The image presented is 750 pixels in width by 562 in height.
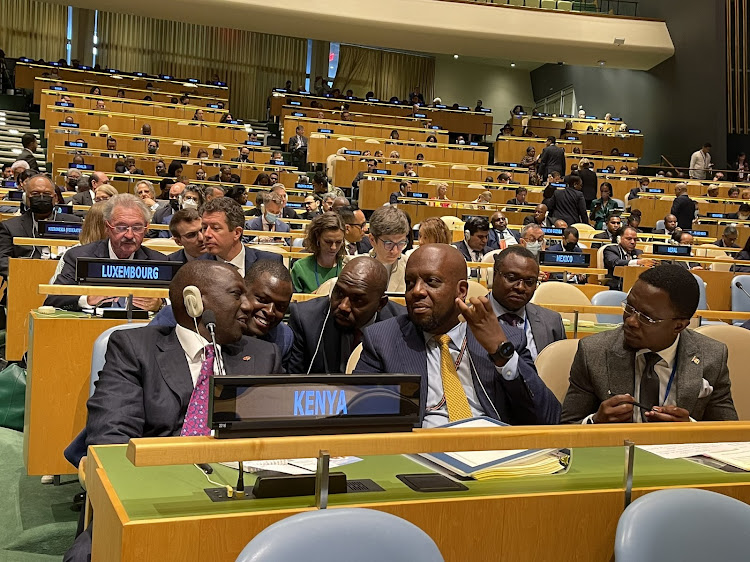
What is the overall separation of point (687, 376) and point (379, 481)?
1.28 m

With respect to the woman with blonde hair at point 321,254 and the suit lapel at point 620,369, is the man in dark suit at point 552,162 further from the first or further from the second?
the suit lapel at point 620,369

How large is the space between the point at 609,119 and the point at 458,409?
21.6 meters

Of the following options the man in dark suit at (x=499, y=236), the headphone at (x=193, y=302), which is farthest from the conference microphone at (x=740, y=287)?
the headphone at (x=193, y=302)

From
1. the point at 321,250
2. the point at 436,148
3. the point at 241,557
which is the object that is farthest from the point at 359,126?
the point at 241,557

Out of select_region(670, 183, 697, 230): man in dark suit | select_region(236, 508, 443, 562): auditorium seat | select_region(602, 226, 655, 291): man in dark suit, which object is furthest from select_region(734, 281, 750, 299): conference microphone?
select_region(670, 183, 697, 230): man in dark suit

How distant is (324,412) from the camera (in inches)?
61.5

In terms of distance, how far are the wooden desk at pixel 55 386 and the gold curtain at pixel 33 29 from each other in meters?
A: 22.7

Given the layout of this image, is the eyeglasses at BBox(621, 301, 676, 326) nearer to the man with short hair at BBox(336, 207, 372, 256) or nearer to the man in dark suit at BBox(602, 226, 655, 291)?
the man with short hair at BBox(336, 207, 372, 256)

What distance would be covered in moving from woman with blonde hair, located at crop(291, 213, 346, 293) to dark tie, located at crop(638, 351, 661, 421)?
2.16 metres

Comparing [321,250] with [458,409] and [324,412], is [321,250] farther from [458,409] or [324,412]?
[324,412]

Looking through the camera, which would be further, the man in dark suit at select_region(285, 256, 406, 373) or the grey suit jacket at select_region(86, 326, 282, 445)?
the man in dark suit at select_region(285, 256, 406, 373)

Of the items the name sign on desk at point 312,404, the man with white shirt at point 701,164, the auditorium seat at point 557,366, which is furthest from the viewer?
the man with white shirt at point 701,164

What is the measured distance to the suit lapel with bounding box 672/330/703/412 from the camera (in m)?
2.57

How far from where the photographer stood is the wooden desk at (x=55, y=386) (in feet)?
11.6
